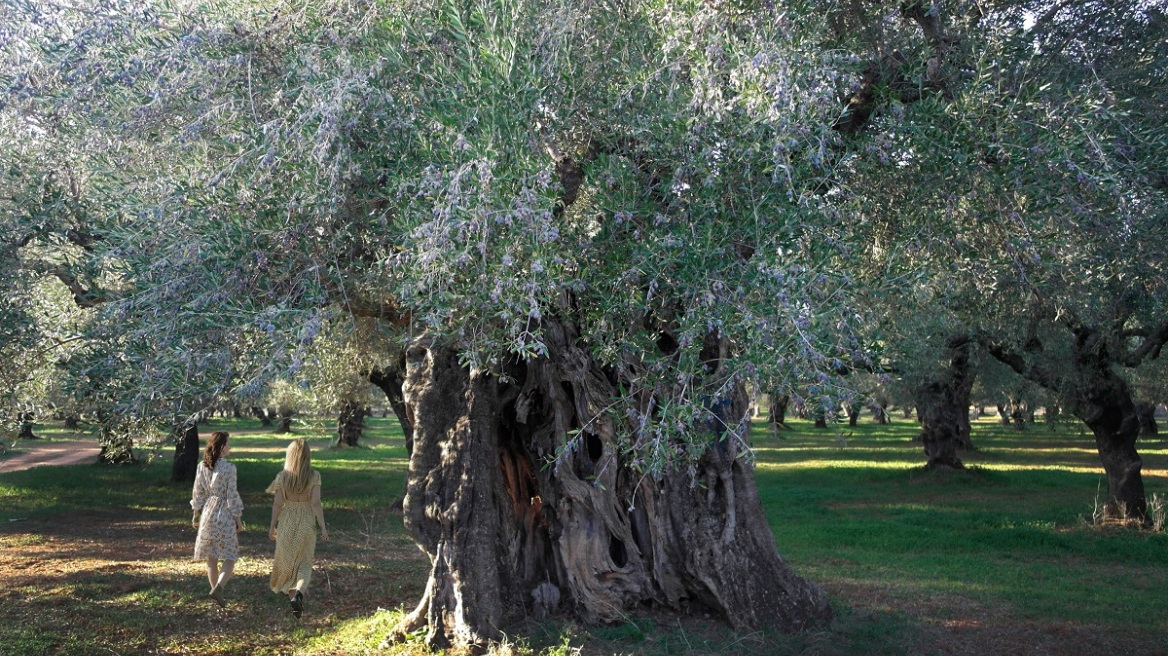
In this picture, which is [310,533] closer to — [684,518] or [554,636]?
[554,636]

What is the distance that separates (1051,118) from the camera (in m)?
7.29

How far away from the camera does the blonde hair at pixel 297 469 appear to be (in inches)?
382

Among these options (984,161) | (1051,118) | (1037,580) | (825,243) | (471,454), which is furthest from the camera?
(1037,580)

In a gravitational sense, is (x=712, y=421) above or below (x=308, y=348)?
below

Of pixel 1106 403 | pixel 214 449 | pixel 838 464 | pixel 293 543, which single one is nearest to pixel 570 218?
pixel 293 543

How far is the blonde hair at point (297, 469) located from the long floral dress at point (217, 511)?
40.0 inches

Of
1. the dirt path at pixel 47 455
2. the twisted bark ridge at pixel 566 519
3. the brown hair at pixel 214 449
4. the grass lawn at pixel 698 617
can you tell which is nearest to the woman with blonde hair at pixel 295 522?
the grass lawn at pixel 698 617

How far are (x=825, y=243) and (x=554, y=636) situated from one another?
451 cm

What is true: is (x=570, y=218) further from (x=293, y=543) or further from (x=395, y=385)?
(x=395, y=385)

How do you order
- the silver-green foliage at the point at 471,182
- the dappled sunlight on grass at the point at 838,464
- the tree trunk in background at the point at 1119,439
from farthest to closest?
the dappled sunlight on grass at the point at 838,464 → the tree trunk in background at the point at 1119,439 → the silver-green foliage at the point at 471,182

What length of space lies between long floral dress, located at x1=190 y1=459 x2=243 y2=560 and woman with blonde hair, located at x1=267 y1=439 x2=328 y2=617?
0.99m

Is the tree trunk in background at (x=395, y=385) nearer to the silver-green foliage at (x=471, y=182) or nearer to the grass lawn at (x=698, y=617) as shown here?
the grass lawn at (x=698, y=617)

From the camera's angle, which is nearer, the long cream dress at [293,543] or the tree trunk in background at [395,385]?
the long cream dress at [293,543]

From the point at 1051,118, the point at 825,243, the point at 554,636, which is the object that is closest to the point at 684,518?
the point at 554,636
